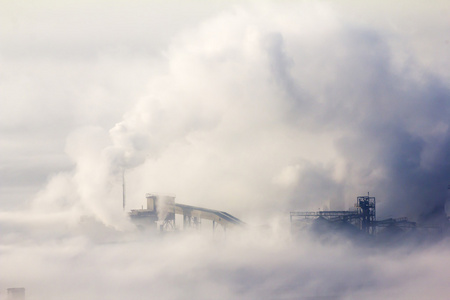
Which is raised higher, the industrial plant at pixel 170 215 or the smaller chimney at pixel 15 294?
the industrial plant at pixel 170 215

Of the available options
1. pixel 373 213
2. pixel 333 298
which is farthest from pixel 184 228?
pixel 333 298

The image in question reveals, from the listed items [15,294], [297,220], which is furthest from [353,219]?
[15,294]

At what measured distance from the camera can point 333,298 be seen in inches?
5468

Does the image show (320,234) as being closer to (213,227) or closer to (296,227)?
(296,227)

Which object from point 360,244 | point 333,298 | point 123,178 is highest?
point 123,178

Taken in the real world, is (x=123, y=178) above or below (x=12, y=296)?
above

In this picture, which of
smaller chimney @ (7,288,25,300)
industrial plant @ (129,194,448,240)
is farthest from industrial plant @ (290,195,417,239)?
smaller chimney @ (7,288,25,300)

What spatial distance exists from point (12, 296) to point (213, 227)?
33.5 m

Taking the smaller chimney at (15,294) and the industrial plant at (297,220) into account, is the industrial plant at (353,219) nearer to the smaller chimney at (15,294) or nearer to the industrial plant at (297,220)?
the industrial plant at (297,220)

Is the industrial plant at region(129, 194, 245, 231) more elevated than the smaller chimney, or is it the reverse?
the industrial plant at region(129, 194, 245, 231)

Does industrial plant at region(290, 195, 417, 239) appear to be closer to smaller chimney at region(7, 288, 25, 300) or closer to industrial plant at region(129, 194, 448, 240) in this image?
industrial plant at region(129, 194, 448, 240)

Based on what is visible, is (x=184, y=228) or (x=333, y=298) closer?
(x=184, y=228)

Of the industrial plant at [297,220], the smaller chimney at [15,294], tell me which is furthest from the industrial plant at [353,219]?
the smaller chimney at [15,294]

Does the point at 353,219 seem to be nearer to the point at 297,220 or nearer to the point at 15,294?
the point at 297,220
